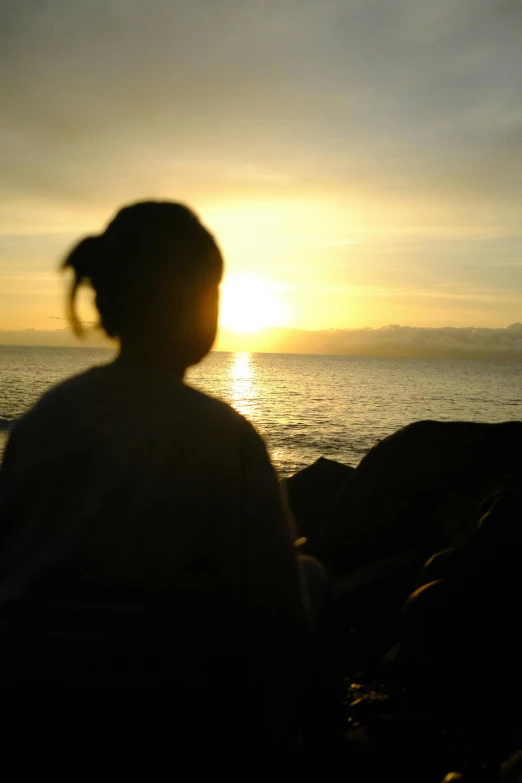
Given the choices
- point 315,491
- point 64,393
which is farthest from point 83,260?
point 315,491

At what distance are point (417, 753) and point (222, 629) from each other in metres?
2.98

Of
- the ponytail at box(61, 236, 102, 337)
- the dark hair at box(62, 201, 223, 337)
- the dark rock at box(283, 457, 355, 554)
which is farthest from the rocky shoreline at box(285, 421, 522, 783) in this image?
the ponytail at box(61, 236, 102, 337)

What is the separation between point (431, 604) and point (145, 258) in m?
4.34

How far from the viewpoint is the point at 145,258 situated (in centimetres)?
205

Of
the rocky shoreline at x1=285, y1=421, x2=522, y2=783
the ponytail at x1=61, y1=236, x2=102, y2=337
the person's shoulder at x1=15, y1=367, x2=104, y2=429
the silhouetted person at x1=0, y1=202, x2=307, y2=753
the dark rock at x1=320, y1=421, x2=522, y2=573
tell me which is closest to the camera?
the silhouetted person at x1=0, y1=202, x2=307, y2=753

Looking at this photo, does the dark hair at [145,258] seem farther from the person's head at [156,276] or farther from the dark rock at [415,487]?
the dark rock at [415,487]

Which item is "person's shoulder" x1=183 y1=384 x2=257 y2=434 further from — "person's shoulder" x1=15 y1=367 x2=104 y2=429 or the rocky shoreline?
the rocky shoreline

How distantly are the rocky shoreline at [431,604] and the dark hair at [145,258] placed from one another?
1687mm

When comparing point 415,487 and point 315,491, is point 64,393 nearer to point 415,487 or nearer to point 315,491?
point 415,487

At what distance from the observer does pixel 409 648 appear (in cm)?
523

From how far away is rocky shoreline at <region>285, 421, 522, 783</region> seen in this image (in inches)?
163

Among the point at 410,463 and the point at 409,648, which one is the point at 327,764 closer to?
the point at 409,648

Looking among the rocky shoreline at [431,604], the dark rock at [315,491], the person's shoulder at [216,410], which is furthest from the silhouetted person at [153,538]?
the dark rock at [315,491]

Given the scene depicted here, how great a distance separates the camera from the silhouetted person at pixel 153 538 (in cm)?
183
